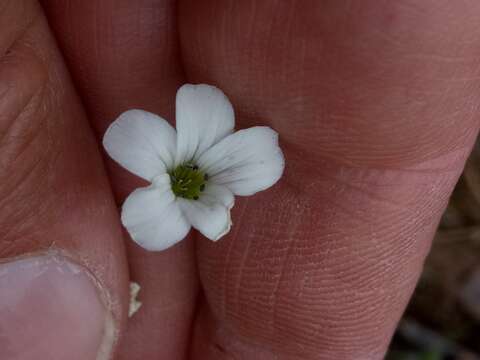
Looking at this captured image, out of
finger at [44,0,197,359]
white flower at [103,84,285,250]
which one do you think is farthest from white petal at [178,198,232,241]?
finger at [44,0,197,359]

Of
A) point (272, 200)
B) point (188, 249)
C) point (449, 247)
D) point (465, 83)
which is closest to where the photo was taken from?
point (465, 83)

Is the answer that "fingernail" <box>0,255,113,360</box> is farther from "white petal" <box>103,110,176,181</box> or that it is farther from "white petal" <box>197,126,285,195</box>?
"white petal" <box>197,126,285,195</box>

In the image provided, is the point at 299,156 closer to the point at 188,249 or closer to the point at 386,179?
the point at 386,179

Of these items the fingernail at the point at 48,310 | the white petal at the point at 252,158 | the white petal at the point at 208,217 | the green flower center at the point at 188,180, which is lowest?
the fingernail at the point at 48,310

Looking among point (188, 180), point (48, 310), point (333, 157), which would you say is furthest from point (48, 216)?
point (333, 157)

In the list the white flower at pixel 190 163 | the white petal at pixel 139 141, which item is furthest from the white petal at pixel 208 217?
the white petal at pixel 139 141

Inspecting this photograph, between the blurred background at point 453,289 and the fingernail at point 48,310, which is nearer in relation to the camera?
the fingernail at point 48,310

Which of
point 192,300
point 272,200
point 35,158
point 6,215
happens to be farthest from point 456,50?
point 192,300

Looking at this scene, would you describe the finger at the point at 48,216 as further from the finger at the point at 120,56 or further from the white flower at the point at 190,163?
the white flower at the point at 190,163
